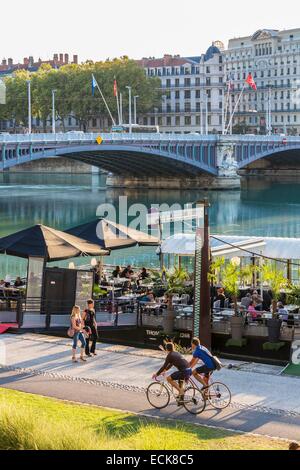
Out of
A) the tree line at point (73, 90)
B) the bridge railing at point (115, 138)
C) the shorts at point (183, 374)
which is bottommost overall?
the shorts at point (183, 374)

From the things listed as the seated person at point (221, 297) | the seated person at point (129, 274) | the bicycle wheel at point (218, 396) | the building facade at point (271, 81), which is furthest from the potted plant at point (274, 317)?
the building facade at point (271, 81)

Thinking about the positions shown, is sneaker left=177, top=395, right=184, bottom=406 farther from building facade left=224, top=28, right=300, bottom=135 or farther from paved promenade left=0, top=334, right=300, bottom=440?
building facade left=224, top=28, right=300, bottom=135

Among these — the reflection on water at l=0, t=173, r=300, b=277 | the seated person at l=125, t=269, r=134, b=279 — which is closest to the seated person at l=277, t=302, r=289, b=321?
the seated person at l=125, t=269, r=134, b=279

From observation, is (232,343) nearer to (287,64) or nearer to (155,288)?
(155,288)

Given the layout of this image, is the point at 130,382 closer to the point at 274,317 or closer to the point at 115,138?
the point at 274,317

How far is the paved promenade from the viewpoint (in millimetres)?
13961

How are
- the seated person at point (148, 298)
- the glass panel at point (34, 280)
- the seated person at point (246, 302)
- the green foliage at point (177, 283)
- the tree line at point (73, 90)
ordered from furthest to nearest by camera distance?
the tree line at point (73, 90)
the glass panel at point (34, 280)
the green foliage at point (177, 283)
the seated person at point (148, 298)
the seated person at point (246, 302)

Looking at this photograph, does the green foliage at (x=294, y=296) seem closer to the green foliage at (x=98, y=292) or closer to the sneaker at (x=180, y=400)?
the green foliage at (x=98, y=292)

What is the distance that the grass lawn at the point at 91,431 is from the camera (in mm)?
10414

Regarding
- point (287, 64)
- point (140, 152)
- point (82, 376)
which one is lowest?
point (82, 376)

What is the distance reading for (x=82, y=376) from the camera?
16.4m
